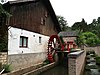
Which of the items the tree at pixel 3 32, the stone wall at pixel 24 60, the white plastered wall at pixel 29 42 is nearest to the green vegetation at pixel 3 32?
the tree at pixel 3 32

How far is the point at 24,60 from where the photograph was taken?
12250 mm

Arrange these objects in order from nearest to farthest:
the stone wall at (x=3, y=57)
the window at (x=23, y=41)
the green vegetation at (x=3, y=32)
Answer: the stone wall at (x=3, y=57), the green vegetation at (x=3, y=32), the window at (x=23, y=41)

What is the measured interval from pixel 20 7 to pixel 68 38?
2337 centimetres

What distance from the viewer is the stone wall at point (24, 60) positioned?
35.2 feet

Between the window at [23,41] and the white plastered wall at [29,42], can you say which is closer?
the white plastered wall at [29,42]

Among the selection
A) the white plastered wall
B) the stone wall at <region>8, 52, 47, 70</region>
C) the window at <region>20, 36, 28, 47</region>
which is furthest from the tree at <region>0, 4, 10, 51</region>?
the window at <region>20, 36, 28, 47</region>

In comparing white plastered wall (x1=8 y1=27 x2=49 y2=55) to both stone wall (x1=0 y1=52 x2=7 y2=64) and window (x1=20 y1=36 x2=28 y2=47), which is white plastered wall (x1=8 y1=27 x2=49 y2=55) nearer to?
window (x1=20 y1=36 x2=28 y2=47)

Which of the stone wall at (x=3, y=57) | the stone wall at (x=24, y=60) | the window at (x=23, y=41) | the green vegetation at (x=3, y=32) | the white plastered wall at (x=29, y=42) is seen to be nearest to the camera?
the stone wall at (x=3, y=57)

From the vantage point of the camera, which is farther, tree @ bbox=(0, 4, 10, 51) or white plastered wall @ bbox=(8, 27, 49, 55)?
white plastered wall @ bbox=(8, 27, 49, 55)

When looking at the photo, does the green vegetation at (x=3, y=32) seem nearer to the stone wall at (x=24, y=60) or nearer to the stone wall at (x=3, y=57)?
the stone wall at (x=3, y=57)

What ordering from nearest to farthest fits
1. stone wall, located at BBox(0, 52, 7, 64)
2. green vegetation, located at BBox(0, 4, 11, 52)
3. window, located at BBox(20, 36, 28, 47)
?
stone wall, located at BBox(0, 52, 7, 64), green vegetation, located at BBox(0, 4, 11, 52), window, located at BBox(20, 36, 28, 47)

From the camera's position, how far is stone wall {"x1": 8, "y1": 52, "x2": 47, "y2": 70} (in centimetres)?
1073

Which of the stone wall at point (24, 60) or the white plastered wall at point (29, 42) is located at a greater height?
the white plastered wall at point (29, 42)

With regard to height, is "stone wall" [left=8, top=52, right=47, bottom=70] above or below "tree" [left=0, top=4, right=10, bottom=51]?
below
